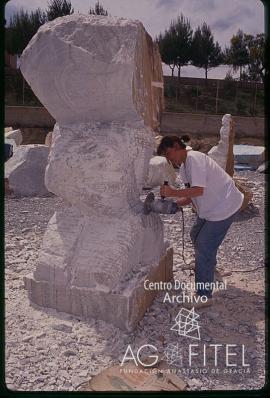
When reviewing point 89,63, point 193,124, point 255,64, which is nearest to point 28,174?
point 89,63

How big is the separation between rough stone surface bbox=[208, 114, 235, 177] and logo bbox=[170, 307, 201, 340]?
12.3 ft

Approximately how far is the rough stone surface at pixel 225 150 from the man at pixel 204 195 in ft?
11.0

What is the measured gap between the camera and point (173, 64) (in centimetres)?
1753

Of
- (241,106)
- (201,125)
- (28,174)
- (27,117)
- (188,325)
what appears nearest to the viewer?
(188,325)

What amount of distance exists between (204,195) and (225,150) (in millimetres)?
3659

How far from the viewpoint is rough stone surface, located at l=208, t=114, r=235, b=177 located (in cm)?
660

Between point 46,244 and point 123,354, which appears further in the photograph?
point 46,244

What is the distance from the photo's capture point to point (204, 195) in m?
3.13

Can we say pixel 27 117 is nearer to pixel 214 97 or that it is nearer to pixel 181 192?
pixel 214 97

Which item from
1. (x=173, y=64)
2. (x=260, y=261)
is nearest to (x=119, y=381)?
(x=260, y=261)

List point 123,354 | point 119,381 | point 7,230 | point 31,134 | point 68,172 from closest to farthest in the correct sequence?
point 119,381 → point 123,354 → point 68,172 → point 7,230 → point 31,134

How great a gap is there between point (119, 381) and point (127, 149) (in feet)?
4.60

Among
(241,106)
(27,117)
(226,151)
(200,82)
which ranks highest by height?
(200,82)

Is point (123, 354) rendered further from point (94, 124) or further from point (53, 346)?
point (94, 124)
